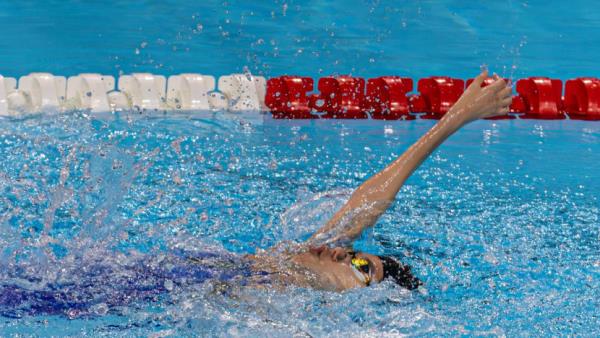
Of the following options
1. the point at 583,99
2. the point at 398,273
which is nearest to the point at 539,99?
the point at 583,99

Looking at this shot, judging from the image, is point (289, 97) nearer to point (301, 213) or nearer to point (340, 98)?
point (340, 98)

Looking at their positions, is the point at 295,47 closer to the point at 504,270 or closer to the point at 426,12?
the point at 426,12

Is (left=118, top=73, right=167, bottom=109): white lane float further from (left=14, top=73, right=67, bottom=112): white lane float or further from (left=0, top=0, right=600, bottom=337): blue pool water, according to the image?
(left=14, top=73, right=67, bottom=112): white lane float

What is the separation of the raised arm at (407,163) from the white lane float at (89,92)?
3624 mm

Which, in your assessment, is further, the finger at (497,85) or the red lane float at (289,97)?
the red lane float at (289,97)

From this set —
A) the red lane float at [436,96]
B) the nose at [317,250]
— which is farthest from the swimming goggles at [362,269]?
the red lane float at [436,96]

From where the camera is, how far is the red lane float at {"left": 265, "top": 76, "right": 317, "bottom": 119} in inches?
245

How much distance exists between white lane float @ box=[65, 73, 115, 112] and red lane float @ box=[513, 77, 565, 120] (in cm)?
335

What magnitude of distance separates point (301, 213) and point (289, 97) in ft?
9.45

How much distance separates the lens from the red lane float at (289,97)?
623cm

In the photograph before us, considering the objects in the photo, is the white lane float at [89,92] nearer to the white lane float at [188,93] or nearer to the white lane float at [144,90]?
the white lane float at [144,90]

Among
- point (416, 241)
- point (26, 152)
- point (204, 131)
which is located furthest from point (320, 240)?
point (204, 131)

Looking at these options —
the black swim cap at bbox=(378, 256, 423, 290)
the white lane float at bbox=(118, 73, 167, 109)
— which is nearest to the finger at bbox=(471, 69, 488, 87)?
the black swim cap at bbox=(378, 256, 423, 290)

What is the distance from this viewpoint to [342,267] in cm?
258
